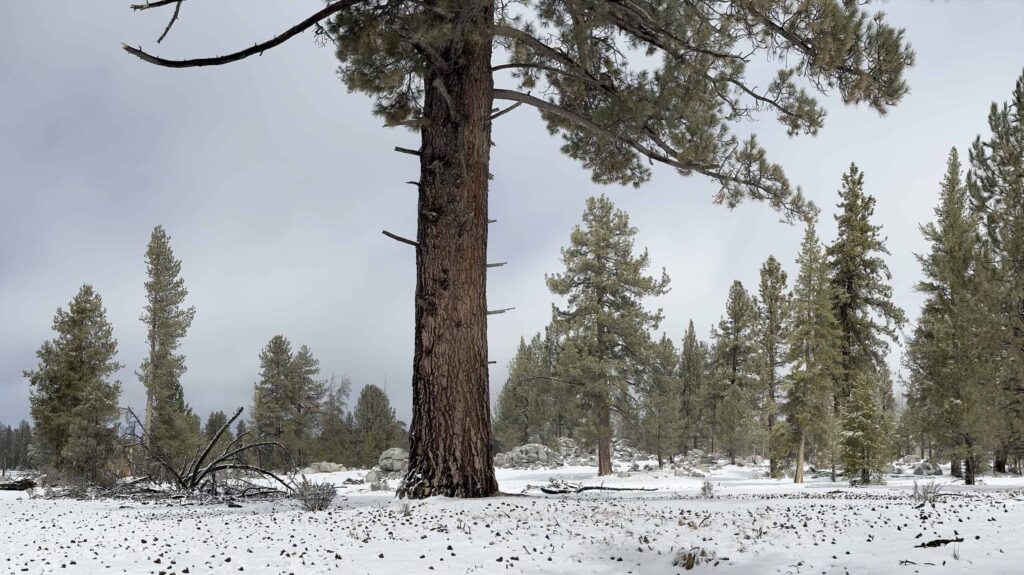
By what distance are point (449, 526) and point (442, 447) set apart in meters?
1.74

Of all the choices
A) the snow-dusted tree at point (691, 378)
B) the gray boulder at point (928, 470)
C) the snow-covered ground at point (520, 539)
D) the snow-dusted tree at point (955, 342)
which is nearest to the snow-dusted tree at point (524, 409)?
the snow-dusted tree at point (691, 378)

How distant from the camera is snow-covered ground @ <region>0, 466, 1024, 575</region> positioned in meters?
3.63

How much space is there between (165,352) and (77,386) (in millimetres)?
4886

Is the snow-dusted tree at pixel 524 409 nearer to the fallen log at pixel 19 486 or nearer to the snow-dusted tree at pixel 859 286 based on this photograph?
the snow-dusted tree at pixel 859 286

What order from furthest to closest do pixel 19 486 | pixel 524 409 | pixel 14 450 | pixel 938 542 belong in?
pixel 14 450, pixel 524 409, pixel 19 486, pixel 938 542

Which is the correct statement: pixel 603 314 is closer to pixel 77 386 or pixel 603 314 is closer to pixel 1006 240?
pixel 1006 240

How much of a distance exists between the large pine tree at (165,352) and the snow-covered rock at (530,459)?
17080mm

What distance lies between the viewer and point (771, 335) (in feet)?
88.3

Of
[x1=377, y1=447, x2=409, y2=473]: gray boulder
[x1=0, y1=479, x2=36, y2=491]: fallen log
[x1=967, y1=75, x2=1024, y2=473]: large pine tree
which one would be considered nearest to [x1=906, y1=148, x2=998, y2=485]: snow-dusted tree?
[x1=967, y1=75, x2=1024, y2=473]: large pine tree

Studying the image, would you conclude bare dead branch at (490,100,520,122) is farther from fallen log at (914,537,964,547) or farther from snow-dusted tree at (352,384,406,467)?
snow-dusted tree at (352,384,406,467)

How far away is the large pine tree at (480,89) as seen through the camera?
646 cm

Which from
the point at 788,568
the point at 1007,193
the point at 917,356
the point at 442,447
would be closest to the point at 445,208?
the point at 442,447

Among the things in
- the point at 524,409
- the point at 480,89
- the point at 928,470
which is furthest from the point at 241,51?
the point at 524,409

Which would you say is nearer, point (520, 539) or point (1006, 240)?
point (520, 539)
